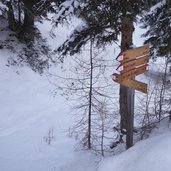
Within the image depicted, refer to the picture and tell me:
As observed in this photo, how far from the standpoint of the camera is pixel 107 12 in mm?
6727

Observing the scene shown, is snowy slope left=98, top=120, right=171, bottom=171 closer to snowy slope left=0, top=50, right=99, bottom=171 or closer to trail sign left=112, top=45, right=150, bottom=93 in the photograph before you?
trail sign left=112, top=45, right=150, bottom=93

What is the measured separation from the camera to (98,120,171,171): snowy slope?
4.07 meters

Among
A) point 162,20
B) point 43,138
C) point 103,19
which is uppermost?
point 162,20

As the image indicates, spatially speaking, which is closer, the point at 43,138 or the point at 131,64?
the point at 131,64

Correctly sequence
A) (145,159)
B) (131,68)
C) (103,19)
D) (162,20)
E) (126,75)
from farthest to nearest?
(162,20)
(103,19)
(131,68)
(126,75)
(145,159)

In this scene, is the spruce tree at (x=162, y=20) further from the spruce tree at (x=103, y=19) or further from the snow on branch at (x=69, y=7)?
the snow on branch at (x=69, y=7)

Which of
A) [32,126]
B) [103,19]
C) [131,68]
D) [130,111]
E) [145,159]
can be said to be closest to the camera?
[145,159]

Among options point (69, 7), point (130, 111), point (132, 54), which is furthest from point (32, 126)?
point (132, 54)

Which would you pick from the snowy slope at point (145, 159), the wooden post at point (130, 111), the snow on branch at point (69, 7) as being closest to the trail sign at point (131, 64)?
the wooden post at point (130, 111)

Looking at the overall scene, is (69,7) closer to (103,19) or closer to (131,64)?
(103,19)

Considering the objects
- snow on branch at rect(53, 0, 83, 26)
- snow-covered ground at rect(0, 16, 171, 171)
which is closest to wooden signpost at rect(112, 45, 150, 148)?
snow-covered ground at rect(0, 16, 171, 171)

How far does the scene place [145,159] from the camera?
4.40m

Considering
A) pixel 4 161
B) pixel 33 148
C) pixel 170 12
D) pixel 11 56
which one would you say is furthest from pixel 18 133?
pixel 170 12

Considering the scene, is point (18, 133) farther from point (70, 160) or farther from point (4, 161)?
point (70, 160)
